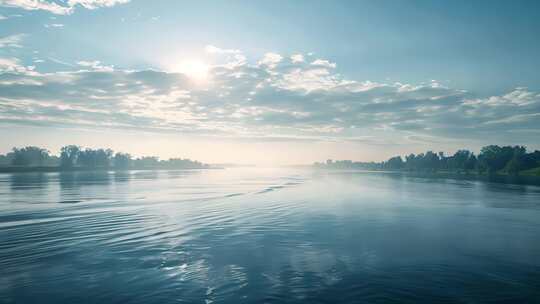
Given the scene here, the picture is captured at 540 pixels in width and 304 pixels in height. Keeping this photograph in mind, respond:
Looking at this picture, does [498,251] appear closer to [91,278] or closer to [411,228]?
[411,228]

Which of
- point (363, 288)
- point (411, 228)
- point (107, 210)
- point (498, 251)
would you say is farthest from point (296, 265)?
point (107, 210)

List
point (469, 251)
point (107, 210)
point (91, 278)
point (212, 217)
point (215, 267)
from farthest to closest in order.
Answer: point (107, 210) < point (212, 217) < point (469, 251) < point (215, 267) < point (91, 278)

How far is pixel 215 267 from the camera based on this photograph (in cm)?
1574

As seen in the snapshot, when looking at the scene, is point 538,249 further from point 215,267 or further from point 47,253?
point 47,253

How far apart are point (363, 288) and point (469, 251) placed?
10.2m

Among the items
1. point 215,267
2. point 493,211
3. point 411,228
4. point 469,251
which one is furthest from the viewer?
point 493,211

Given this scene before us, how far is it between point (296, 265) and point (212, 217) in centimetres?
1664

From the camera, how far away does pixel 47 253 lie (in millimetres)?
17766

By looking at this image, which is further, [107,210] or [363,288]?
[107,210]

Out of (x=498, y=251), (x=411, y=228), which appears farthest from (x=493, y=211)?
(x=498, y=251)

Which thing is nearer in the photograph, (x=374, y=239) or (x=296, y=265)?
(x=296, y=265)

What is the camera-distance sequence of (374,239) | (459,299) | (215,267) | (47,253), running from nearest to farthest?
(459,299) < (215,267) < (47,253) < (374,239)

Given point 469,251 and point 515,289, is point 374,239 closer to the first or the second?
point 469,251

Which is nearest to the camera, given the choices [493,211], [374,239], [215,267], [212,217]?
[215,267]
